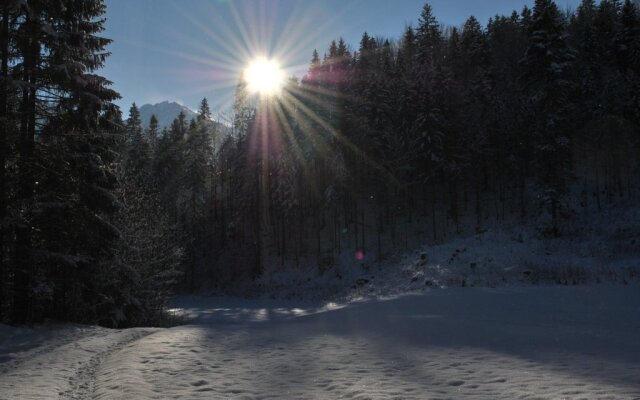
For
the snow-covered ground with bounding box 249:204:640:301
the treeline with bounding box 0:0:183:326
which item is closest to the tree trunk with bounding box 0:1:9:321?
the treeline with bounding box 0:0:183:326

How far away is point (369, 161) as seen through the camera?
157 feet

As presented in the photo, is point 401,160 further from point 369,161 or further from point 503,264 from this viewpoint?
point 503,264

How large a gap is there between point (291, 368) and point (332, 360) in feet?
2.95

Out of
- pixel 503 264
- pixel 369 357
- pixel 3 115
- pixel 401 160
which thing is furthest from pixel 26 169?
pixel 401 160

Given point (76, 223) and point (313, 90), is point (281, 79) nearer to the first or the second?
point (313, 90)

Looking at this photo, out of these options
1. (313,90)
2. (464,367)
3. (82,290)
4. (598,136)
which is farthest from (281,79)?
(464,367)

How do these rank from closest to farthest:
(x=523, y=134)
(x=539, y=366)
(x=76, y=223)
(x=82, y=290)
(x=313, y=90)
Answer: (x=539, y=366)
(x=76, y=223)
(x=82, y=290)
(x=523, y=134)
(x=313, y=90)

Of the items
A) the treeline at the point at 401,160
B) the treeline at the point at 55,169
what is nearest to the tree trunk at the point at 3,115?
the treeline at the point at 55,169

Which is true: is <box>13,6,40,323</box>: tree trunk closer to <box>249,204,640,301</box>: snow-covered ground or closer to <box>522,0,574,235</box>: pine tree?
<box>249,204,640,301</box>: snow-covered ground

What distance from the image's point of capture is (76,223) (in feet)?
49.9

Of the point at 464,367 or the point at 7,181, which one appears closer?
the point at 464,367

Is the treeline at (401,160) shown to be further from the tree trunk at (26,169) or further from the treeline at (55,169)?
the tree trunk at (26,169)

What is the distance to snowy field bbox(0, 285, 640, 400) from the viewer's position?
647 cm

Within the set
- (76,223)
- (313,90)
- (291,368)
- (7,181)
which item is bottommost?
(291,368)
